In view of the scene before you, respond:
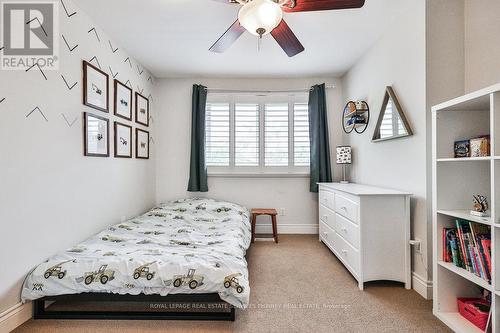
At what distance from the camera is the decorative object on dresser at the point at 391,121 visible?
239cm

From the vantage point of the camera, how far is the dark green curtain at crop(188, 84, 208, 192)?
13.1ft

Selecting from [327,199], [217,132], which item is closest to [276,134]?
[217,132]

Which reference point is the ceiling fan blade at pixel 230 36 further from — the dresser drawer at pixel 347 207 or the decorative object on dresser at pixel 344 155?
the decorative object on dresser at pixel 344 155

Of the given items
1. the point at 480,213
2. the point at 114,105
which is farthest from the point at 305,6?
the point at 114,105

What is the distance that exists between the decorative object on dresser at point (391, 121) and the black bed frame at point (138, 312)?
219 centimetres

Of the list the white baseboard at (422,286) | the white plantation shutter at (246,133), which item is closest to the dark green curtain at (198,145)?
the white plantation shutter at (246,133)

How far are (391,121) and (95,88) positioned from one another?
3.06 meters

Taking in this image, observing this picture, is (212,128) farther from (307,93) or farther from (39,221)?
(39,221)

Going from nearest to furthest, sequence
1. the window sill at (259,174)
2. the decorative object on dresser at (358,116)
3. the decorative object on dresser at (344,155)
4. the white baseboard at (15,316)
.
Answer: the white baseboard at (15,316) < the decorative object on dresser at (358,116) < the decorative object on dresser at (344,155) < the window sill at (259,174)

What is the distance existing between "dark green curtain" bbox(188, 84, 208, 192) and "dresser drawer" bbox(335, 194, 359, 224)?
205 cm

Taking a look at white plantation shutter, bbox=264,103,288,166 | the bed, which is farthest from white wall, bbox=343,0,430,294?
Result: the bed

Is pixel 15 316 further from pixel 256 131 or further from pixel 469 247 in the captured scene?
pixel 256 131

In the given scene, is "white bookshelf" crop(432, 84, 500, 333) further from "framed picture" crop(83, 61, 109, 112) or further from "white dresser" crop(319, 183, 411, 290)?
"framed picture" crop(83, 61, 109, 112)

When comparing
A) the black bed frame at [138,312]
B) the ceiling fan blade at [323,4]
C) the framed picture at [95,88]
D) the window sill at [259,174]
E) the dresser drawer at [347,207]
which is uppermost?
the ceiling fan blade at [323,4]
